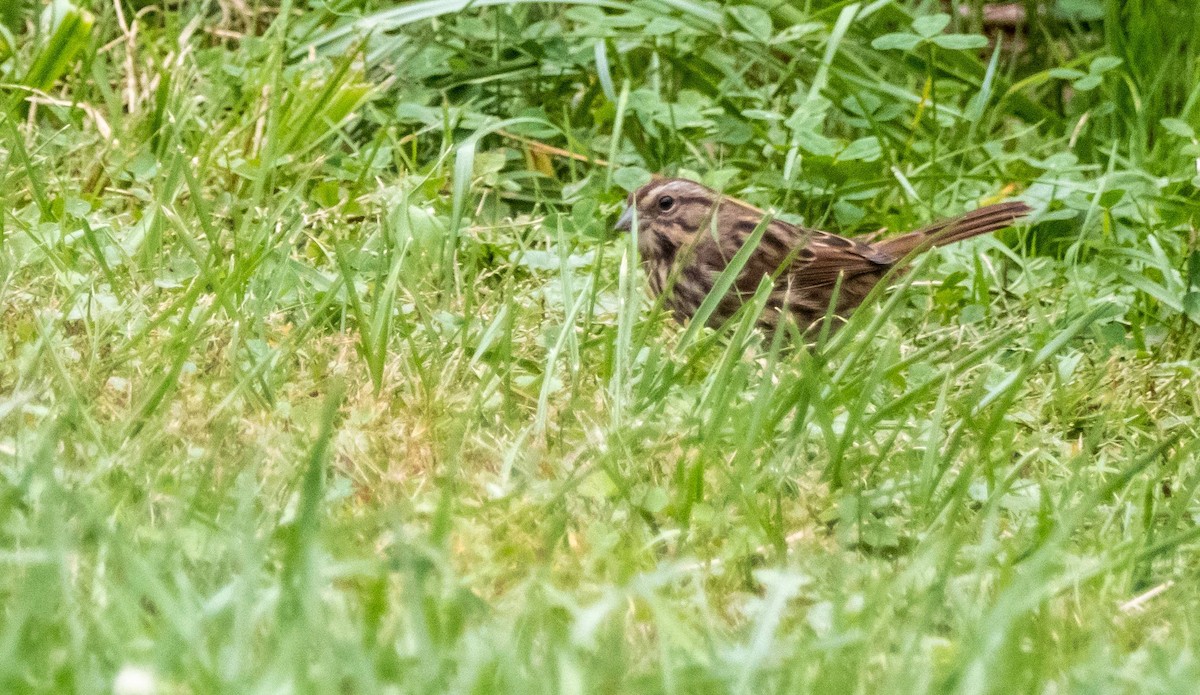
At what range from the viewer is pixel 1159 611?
8.59ft

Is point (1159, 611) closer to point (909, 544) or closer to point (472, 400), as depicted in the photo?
point (909, 544)

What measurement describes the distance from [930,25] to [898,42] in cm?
14

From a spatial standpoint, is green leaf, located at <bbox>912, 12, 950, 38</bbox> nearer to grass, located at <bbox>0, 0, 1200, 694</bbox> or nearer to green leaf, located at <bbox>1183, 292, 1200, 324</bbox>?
grass, located at <bbox>0, 0, 1200, 694</bbox>

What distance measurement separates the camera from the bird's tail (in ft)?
14.9

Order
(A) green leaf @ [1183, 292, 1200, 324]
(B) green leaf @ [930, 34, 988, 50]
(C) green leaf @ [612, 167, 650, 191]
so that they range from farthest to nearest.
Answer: (B) green leaf @ [930, 34, 988, 50] < (C) green leaf @ [612, 167, 650, 191] < (A) green leaf @ [1183, 292, 1200, 324]

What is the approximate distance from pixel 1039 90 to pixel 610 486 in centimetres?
384

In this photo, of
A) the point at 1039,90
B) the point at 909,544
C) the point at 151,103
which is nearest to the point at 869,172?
the point at 1039,90

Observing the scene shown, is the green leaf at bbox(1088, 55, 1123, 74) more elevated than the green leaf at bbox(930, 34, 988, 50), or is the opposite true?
the green leaf at bbox(930, 34, 988, 50)

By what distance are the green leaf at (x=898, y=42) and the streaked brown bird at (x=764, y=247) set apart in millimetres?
724

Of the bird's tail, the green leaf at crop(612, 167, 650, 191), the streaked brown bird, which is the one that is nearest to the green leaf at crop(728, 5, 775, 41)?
the green leaf at crop(612, 167, 650, 191)

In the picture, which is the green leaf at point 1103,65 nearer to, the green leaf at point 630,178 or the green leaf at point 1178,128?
the green leaf at point 1178,128

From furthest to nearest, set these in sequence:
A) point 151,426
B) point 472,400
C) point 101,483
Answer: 1. point 472,400
2. point 151,426
3. point 101,483

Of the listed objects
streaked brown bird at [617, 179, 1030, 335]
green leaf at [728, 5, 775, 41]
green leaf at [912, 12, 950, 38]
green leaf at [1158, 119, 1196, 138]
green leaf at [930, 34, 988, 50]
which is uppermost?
green leaf at [728, 5, 775, 41]

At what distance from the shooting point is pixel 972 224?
15.0 ft
